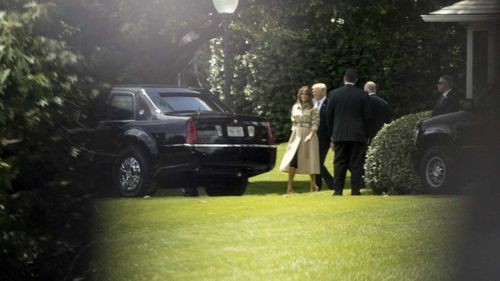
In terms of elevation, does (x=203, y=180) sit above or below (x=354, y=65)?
below

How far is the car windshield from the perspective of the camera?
13836mm

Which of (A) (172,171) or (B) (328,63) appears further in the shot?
(B) (328,63)

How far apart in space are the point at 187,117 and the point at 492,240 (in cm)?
1011

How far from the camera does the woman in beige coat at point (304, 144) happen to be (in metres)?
14.3

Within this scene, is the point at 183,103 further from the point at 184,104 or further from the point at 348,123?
the point at 348,123

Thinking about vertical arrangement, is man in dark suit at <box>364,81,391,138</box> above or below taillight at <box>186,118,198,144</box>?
above

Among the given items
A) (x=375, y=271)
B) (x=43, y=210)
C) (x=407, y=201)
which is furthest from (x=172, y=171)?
(x=43, y=210)

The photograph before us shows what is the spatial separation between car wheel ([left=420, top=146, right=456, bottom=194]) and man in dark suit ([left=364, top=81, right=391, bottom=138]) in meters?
1.48

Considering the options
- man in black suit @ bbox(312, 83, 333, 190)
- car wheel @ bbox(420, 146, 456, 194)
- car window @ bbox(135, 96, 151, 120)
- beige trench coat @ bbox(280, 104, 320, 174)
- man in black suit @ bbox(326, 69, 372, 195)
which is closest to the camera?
car wheel @ bbox(420, 146, 456, 194)

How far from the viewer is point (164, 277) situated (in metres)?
6.16

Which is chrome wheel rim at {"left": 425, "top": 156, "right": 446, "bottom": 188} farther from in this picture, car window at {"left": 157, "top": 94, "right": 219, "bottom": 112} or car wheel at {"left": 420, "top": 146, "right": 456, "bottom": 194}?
car window at {"left": 157, "top": 94, "right": 219, "bottom": 112}

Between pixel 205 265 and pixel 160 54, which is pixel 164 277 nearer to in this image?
pixel 205 265

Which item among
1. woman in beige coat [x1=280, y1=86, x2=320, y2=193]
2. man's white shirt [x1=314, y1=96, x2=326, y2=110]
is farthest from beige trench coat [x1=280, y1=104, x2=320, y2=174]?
man's white shirt [x1=314, y1=96, x2=326, y2=110]

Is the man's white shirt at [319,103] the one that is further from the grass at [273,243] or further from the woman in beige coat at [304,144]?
the grass at [273,243]
